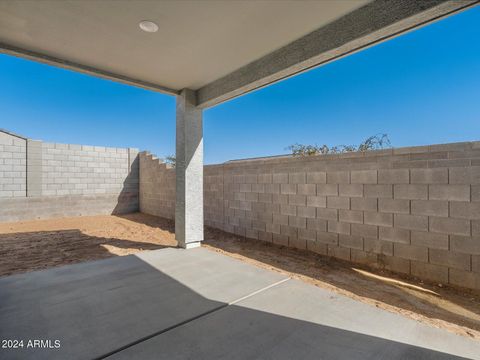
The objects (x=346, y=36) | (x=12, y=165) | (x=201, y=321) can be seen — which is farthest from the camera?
(x=12, y=165)

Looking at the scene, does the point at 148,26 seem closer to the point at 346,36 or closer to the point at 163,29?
the point at 163,29

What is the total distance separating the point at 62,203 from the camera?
814 cm

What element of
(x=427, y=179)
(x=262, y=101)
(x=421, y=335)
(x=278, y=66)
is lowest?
(x=421, y=335)

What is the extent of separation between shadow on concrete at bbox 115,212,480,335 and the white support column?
79 centimetres

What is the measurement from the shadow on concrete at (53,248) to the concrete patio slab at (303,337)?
9.42 feet

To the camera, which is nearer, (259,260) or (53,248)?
(259,260)

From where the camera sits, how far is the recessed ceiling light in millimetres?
2229

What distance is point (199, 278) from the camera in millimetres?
2803

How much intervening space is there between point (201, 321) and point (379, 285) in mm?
2364

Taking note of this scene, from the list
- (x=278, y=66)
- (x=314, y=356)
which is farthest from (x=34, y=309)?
(x=278, y=66)

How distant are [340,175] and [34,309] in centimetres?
417

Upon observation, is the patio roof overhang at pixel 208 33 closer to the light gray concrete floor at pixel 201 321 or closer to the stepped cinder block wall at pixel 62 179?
the light gray concrete floor at pixel 201 321

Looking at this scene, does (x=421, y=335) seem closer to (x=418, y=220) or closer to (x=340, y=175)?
(x=418, y=220)

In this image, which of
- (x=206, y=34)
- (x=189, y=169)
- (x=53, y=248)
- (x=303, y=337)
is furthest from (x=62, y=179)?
(x=303, y=337)
